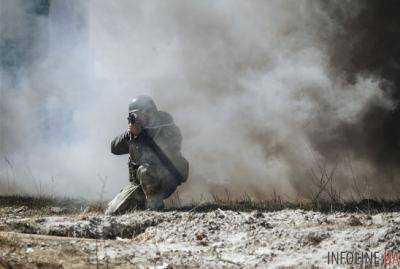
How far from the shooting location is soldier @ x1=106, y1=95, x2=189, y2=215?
7836 mm

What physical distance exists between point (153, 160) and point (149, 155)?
9 centimetres

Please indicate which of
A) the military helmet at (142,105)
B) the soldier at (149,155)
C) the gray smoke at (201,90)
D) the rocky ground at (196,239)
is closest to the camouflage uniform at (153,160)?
the soldier at (149,155)

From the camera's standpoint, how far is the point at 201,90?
12164 millimetres

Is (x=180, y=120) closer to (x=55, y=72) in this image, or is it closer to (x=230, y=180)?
(x=230, y=180)

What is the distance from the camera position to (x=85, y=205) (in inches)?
360

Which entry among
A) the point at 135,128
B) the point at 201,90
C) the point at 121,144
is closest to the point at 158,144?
the point at 135,128

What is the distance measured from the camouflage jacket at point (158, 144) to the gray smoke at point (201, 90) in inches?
126

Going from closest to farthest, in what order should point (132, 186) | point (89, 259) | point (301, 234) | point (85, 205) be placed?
point (89, 259) < point (301, 234) < point (132, 186) < point (85, 205)

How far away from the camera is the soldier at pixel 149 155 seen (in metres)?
7.84

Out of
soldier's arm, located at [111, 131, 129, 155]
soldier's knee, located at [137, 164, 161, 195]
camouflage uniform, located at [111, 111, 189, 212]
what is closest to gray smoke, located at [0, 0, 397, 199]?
camouflage uniform, located at [111, 111, 189, 212]

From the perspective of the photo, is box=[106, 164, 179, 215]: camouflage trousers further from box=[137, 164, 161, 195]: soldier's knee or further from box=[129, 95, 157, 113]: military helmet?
box=[129, 95, 157, 113]: military helmet

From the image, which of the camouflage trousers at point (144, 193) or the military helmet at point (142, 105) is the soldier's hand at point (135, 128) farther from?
the camouflage trousers at point (144, 193)

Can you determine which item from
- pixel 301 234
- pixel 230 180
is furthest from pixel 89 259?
pixel 230 180

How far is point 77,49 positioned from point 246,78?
3.90 m
